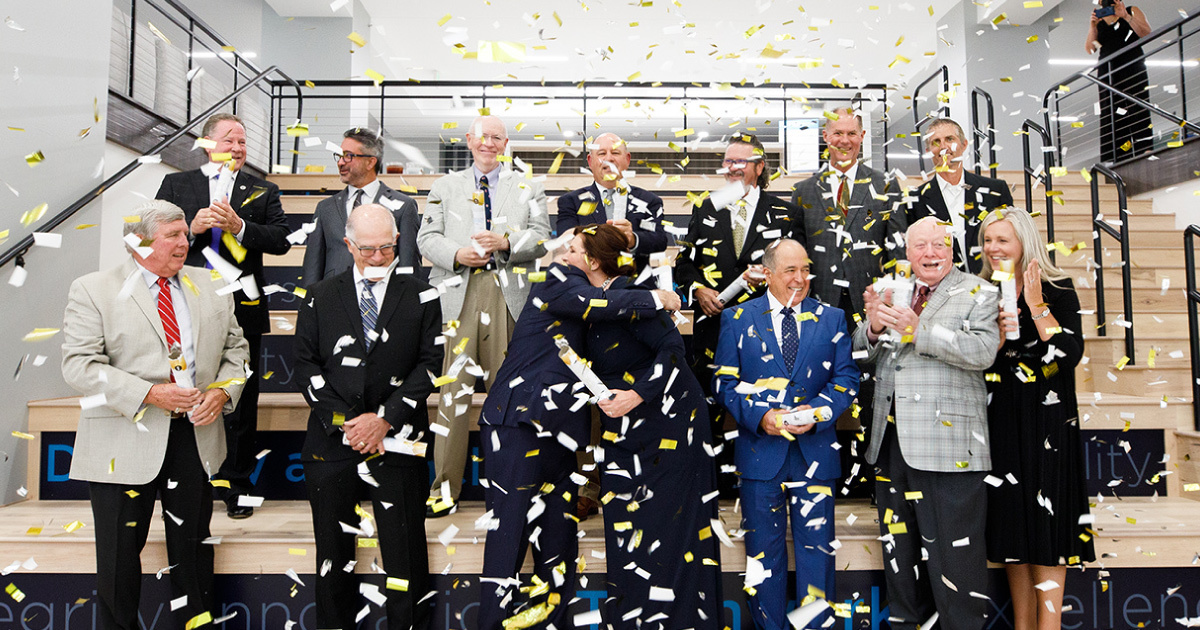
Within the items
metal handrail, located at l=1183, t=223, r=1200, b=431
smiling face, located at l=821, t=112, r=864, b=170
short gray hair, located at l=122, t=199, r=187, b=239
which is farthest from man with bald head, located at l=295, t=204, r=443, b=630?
metal handrail, located at l=1183, t=223, r=1200, b=431

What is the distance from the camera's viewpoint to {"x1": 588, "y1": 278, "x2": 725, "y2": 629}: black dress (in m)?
2.65

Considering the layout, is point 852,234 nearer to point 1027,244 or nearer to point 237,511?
point 1027,244

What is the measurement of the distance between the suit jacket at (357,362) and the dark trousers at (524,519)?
1.02 ft

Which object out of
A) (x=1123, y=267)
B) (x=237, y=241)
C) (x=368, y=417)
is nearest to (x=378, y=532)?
(x=368, y=417)

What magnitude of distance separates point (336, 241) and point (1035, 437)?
9.81 feet

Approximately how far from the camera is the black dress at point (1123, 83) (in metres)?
6.36

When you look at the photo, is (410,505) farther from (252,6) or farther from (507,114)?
(507,114)

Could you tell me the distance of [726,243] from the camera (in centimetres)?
333

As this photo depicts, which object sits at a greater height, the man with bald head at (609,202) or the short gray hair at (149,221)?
the man with bald head at (609,202)

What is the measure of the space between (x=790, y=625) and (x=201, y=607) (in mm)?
2109

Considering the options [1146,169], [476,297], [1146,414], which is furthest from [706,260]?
[1146,169]

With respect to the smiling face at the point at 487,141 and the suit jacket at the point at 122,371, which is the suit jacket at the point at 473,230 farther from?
the suit jacket at the point at 122,371

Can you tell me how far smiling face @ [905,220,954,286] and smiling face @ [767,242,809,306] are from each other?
0.39 m

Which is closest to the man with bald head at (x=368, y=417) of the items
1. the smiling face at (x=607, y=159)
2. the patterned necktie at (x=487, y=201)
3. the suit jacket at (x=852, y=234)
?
the patterned necktie at (x=487, y=201)
